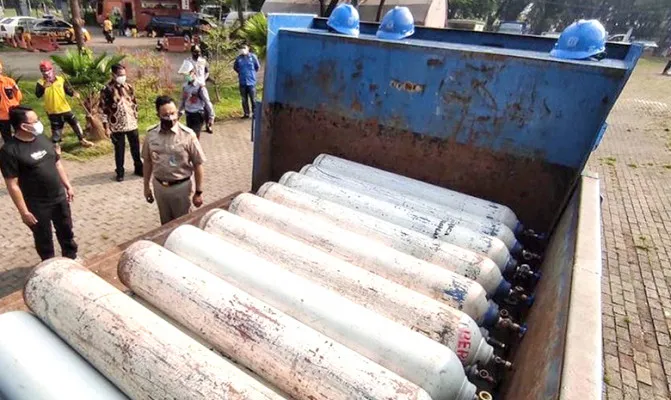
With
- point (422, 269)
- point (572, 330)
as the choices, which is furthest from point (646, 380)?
point (572, 330)

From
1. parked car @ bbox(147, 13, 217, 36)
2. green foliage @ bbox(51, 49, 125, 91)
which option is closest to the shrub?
green foliage @ bbox(51, 49, 125, 91)

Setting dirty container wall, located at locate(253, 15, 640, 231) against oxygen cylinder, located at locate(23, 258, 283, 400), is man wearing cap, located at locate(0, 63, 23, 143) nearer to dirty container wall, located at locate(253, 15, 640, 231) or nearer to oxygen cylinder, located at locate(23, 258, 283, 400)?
dirty container wall, located at locate(253, 15, 640, 231)

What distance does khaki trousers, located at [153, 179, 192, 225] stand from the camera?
4008 millimetres

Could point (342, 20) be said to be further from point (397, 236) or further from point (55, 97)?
point (55, 97)

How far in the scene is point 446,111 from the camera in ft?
10.2

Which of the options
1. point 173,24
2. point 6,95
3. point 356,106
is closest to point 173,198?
point 356,106

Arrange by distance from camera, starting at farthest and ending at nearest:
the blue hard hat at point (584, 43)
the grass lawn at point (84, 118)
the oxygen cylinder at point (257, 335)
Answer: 1. the grass lawn at point (84, 118)
2. the blue hard hat at point (584, 43)
3. the oxygen cylinder at point (257, 335)

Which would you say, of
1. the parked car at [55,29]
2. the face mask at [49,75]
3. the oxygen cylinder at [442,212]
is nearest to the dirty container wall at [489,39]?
the oxygen cylinder at [442,212]

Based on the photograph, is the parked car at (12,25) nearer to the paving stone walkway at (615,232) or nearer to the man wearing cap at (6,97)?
the paving stone walkway at (615,232)

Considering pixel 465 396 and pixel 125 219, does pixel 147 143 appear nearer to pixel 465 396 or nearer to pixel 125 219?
pixel 125 219

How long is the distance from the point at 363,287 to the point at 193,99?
6.05 m

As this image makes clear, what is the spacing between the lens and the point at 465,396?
1.75 m

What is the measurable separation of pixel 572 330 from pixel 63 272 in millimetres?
2298

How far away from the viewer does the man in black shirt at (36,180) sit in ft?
11.4
